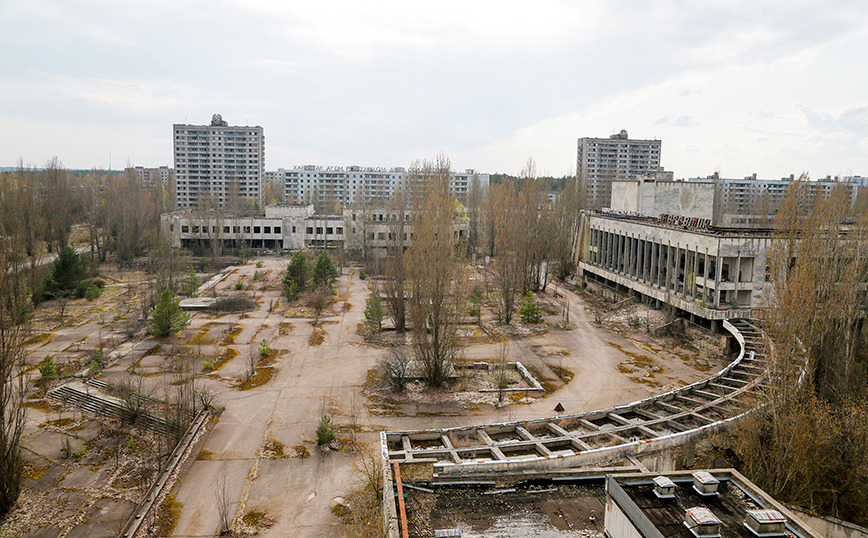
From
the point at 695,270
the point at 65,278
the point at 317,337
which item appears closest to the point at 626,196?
the point at 695,270

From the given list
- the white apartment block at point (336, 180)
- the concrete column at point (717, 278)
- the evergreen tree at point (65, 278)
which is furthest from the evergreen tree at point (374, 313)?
the white apartment block at point (336, 180)

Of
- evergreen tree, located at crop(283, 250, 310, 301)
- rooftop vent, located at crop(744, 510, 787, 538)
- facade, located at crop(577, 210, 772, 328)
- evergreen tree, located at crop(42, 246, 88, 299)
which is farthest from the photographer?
evergreen tree, located at crop(283, 250, 310, 301)

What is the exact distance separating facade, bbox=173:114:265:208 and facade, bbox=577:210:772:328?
77.4 m

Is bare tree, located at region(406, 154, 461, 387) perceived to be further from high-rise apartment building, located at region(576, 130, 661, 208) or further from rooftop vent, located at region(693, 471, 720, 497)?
high-rise apartment building, located at region(576, 130, 661, 208)

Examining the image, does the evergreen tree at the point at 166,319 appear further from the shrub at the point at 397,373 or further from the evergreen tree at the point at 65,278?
the evergreen tree at the point at 65,278

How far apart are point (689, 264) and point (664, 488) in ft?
87.8

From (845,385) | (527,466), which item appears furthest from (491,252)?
(527,466)

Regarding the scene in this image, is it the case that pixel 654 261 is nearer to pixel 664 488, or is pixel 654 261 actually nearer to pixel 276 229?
pixel 664 488

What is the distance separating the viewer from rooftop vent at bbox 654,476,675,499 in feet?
31.7

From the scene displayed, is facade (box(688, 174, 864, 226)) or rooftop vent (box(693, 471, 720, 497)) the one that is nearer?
rooftop vent (box(693, 471, 720, 497))

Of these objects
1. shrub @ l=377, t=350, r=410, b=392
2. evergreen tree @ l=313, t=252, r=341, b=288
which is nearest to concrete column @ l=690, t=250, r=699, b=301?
shrub @ l=377, t=350, r=410, b=392

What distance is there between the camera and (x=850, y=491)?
48.6ft

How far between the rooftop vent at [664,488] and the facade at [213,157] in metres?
102

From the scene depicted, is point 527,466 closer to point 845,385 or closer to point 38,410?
point 845,385
